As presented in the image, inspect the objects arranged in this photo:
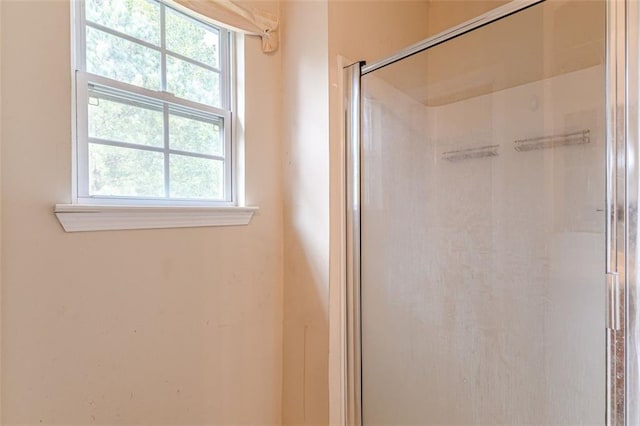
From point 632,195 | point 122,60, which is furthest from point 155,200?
point 632,195

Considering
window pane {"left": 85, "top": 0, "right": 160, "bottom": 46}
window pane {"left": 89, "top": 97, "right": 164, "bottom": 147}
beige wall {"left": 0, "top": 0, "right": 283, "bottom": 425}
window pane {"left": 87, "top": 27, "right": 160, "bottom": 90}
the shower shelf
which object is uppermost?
window pane {"left": 85, "top": 0, "right": 160, "bottom": 46}

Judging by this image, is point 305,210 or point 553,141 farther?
point 305,210

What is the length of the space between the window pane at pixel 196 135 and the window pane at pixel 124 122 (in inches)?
2.1

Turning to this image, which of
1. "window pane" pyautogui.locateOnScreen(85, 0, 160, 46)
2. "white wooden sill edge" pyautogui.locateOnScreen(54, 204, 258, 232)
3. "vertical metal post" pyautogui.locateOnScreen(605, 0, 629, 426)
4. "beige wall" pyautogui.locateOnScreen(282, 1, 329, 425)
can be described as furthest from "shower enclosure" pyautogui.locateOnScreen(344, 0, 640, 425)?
"window pane" pyautogui.locateOnScreen(85, 0, 160, 46)

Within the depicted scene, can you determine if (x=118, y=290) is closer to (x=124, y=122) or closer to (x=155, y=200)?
(x=155, y=200)

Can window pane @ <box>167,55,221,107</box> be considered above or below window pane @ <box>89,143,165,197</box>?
above

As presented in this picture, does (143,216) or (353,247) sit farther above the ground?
(143,216)

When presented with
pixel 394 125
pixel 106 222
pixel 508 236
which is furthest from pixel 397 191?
pixel 106 222

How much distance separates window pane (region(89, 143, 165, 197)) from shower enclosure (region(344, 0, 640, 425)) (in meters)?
0.73

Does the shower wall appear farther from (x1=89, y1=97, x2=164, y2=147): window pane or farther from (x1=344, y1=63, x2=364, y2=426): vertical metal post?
(x1=89, y1=97, x2=164, y2=147): window pane

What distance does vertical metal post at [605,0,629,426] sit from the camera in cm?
84

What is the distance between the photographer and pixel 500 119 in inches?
42.9

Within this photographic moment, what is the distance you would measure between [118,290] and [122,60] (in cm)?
74

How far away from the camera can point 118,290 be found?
3.54 ft
